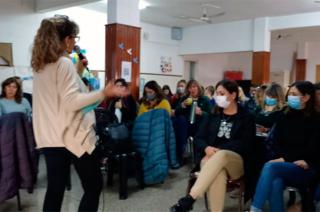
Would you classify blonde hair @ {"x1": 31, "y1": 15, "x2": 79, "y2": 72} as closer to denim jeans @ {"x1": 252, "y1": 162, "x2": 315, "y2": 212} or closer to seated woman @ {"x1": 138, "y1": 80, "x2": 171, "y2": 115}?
denim jeans @ {"x1": 252, "y1": 162, "x2": 315, "y2": 212}

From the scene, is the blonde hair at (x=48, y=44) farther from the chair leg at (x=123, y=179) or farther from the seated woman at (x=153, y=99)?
the seated woman at (x=153, y=99)

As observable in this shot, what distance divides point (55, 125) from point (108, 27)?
3981 millimetres

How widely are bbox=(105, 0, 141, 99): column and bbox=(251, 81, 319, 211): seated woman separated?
3.07m

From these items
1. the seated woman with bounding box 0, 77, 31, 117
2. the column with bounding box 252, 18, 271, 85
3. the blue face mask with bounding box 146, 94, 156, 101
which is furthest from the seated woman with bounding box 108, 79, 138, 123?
the column with bounding box 252, 18, 271, 85

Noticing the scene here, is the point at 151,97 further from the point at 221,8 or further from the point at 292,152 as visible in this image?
the point at 221,8

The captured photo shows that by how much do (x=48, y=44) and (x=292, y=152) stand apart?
1.86 m

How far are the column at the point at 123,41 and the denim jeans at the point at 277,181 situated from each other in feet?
10.6

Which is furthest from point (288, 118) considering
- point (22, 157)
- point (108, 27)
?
point (108, 27)

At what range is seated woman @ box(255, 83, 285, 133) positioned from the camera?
2926 mm

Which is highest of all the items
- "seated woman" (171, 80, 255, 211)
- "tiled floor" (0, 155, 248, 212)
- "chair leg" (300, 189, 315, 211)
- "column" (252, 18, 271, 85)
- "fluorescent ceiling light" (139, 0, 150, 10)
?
"fluorescent ceiling light" (139, 0, 150, 10)

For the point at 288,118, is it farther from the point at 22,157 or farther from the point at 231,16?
the point at 231,16

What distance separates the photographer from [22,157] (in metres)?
2.52

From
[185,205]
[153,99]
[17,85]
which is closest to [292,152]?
[185,205]

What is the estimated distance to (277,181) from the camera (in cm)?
221
